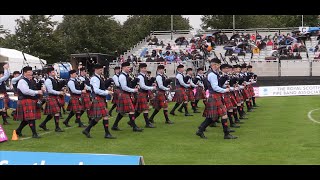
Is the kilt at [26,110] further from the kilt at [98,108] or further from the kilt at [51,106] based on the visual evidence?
the kilt at [51,106]

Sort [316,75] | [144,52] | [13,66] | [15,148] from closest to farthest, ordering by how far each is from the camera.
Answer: [15,148], [316,75], [13,66], [144,52]

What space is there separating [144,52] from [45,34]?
12338 millimetres

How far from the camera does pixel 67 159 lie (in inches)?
240

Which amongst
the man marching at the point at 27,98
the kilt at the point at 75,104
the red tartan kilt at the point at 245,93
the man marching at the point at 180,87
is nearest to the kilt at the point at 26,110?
the man marching at the point at 27,98

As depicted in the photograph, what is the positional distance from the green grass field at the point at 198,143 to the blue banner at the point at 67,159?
81.0 inches

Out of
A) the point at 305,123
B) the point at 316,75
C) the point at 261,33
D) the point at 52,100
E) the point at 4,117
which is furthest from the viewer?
the point at 261,33

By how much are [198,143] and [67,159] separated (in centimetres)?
449

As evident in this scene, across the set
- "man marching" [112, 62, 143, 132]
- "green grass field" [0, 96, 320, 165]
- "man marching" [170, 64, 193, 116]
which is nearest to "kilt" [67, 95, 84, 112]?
"green grass field" [0, 96, 320, 165]

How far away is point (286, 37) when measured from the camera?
3525cm

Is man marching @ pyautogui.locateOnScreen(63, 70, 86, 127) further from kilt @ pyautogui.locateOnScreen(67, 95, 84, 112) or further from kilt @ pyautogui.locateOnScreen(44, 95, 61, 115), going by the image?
kilt @ pyautogui.locateOnScreen(44, 95, 61, 115)

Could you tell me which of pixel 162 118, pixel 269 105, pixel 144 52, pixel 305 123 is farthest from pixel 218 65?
pixel 144 52

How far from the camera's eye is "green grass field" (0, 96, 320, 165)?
27.5ft

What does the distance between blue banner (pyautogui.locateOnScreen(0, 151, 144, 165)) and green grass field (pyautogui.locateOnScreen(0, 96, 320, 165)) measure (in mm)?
2058
